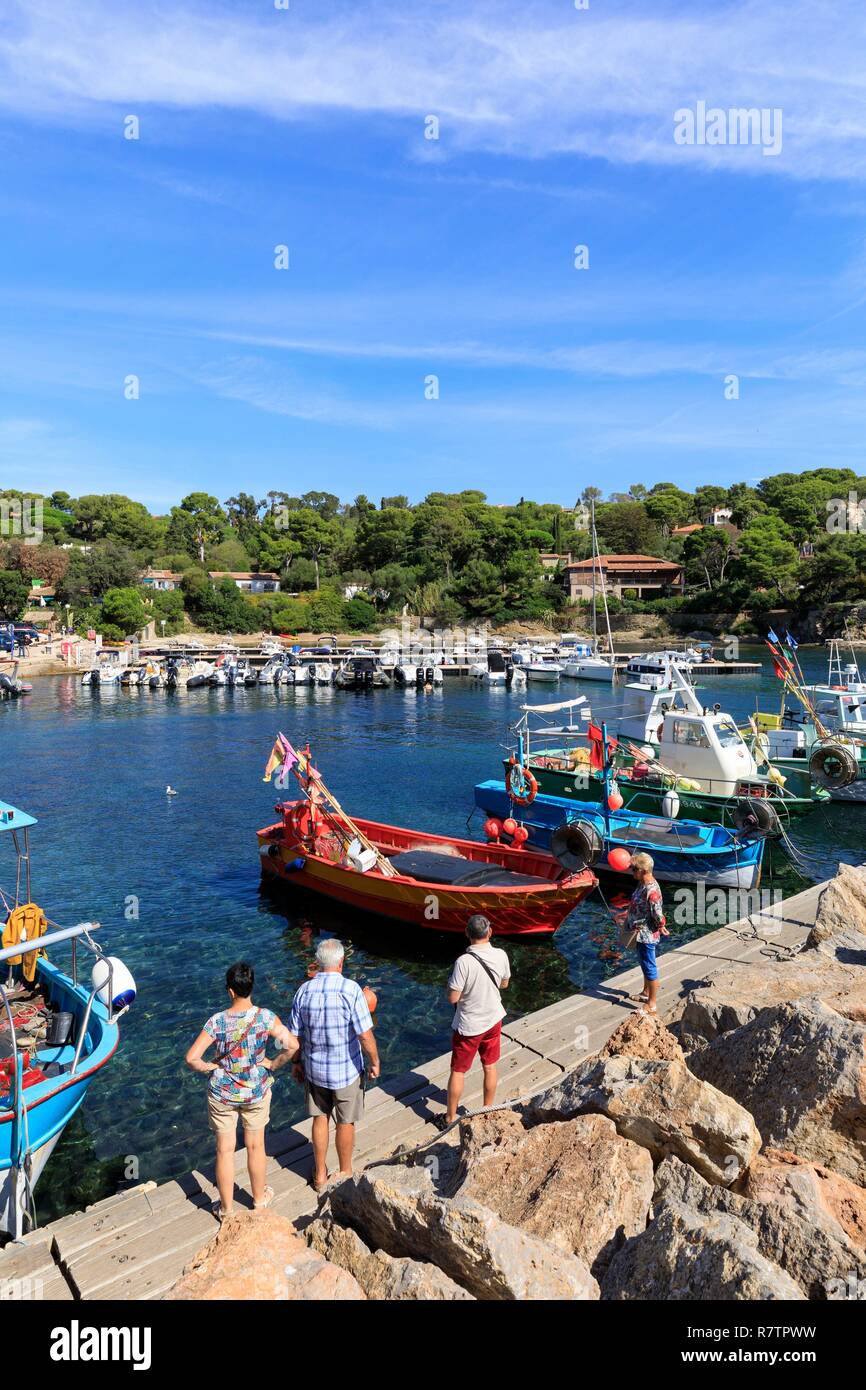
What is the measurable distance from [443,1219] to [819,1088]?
2945mm

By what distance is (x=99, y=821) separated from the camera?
88.8ft

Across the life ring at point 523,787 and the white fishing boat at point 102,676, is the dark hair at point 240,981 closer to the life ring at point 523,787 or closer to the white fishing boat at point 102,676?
the life ring at point 523,787

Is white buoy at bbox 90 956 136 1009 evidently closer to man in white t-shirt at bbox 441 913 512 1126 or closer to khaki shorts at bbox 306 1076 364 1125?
khaki shorts at bbox 306 1076 364 1125

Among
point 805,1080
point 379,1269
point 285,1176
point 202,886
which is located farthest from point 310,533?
point 379,1269

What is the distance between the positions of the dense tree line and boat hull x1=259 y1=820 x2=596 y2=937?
76891 millimetres

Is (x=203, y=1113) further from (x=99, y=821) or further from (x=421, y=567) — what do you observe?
(x=421, y=567)

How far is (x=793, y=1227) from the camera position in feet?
15.5

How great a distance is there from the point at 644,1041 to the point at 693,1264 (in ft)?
7.42

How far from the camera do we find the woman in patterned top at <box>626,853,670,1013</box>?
32.7ft

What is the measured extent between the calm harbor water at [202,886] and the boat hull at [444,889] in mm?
673

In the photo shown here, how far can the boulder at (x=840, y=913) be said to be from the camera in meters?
10.6

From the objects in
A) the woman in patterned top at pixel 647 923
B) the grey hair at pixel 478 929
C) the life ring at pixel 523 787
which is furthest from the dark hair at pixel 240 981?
the life ring at pixel 523 787

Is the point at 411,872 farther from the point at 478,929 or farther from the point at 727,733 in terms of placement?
the point at 727,733
